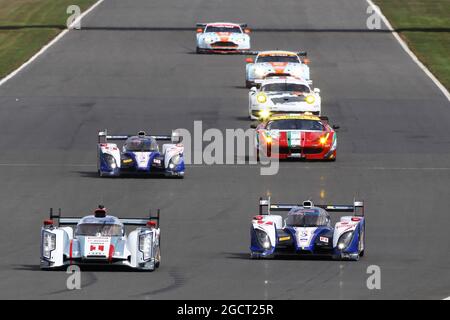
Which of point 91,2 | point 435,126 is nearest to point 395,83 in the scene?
point 435,126

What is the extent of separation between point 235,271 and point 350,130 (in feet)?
82.8

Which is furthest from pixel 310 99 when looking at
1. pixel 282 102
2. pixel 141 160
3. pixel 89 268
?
pixel 89 268

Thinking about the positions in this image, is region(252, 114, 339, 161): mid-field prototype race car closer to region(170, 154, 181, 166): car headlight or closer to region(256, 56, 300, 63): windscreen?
region(170, 154, 181, 166): car headlight

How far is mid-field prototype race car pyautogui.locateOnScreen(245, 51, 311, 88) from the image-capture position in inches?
2537

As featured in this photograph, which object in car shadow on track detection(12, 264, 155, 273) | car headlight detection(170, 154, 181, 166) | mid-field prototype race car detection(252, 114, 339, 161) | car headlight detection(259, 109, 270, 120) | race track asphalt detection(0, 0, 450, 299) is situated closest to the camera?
race track asphalt detection(0, 0, 450, 299)

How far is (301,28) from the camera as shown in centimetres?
8362

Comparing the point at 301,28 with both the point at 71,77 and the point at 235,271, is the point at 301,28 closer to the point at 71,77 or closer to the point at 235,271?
the point at 71,77

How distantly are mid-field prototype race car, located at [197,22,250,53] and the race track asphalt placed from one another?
3.27 feet

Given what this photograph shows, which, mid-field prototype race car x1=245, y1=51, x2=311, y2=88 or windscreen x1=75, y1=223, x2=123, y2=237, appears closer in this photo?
windscreen x1=75, y1=223, x2=123, y2=237

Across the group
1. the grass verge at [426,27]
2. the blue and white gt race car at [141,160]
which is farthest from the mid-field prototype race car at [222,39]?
the blue and white gt race car at [141,160]

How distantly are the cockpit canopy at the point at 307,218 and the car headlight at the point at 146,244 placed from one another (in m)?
3.50

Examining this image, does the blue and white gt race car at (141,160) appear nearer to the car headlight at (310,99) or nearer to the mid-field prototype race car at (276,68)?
the car headlight at (310,99)

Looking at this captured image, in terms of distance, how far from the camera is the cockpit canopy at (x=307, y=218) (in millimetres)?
32906

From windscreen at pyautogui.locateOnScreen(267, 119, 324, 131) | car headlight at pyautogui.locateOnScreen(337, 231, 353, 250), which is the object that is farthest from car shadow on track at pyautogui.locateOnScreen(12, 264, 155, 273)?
windscreen at pyautogui.locateOnScreen(267, 119, 324, 131)
